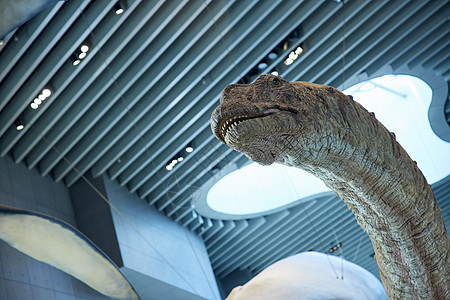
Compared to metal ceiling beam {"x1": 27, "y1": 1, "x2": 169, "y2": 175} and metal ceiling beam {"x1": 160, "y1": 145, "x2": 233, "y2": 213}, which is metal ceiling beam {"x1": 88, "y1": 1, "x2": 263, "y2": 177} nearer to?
metal ceiling beam {"x1": 27, "y1": 1, "x2": 169, "y2": 175}

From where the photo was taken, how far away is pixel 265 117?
272 cm

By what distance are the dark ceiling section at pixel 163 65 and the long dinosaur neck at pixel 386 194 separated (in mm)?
6621

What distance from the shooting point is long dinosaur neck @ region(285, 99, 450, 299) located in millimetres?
3045

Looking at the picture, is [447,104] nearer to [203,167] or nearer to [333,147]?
[203,167]

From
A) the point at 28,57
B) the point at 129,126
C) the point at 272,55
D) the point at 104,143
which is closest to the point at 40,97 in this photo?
the point at 28,57

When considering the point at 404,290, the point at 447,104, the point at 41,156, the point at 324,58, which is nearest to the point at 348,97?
the point at 404,290

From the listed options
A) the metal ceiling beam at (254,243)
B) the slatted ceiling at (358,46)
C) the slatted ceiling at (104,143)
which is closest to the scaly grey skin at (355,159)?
the slatted ceiling at (104,143)

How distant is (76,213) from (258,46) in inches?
227

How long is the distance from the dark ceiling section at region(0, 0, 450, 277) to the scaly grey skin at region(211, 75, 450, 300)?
21.7ft

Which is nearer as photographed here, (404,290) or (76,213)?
(404,290)

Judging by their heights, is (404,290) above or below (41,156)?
above

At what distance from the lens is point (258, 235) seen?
18.0m

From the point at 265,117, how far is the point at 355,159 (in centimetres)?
72

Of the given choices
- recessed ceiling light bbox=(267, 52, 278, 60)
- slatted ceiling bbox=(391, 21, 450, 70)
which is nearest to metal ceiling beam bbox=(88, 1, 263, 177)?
recessed ceiling light bbox=(267, 52, 278, 60)
